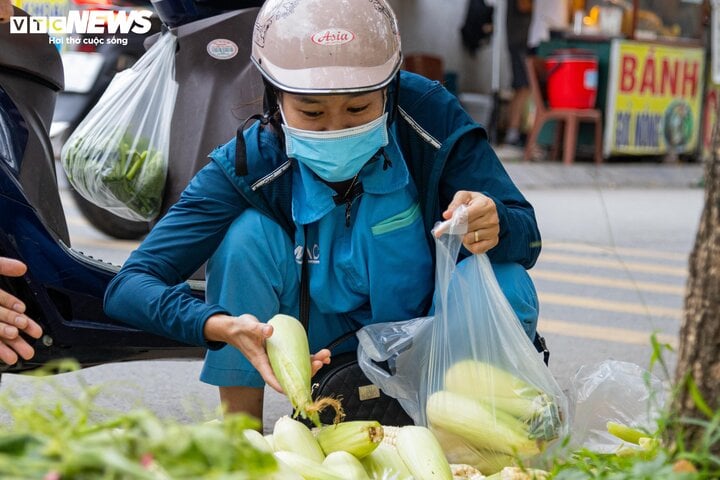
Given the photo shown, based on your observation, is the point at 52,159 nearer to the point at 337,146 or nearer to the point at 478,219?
the point at 337,146

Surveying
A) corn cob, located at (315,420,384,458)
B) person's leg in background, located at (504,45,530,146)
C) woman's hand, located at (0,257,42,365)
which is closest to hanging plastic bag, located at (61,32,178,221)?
woman's hand, located at (0,257,42,365)

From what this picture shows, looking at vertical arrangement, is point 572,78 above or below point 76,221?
above

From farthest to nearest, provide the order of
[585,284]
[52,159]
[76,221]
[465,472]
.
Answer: [76,221] → [585,284] → [52,159] → [465,472]

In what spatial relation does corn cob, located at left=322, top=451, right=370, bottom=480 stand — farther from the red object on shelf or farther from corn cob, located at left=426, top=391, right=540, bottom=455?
the red object on shelf

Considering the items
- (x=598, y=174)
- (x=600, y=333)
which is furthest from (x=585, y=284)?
(x=598, y=174)

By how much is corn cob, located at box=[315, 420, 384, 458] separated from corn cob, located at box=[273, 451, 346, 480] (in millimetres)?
134

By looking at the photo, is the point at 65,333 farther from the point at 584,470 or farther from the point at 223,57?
the point at 584,470

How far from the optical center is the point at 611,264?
5969mm

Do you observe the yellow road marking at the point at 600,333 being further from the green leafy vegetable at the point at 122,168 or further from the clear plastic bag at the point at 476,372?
the clear plastic bag at the point at 476,372

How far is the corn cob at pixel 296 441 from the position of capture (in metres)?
1.97

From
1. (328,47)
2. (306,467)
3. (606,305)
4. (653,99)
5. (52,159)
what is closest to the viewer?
(306,467)

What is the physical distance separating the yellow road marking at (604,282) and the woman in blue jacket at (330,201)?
3055mm

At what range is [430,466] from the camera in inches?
76.6

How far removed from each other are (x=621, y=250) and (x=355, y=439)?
182 inches
